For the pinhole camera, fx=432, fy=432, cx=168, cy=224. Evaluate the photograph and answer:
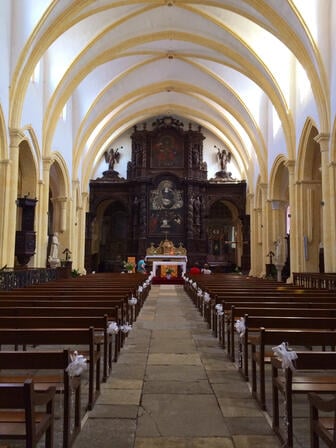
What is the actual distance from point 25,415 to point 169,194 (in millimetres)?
31204

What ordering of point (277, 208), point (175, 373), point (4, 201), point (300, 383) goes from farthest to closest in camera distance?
point (277, 208) → point (4, 201) → point (175, 373) → point (300, 383)

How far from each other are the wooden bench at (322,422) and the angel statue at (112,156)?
107 ft

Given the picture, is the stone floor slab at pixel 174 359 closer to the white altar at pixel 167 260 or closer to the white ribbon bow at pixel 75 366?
the white ribbon bow at pixel 75 366

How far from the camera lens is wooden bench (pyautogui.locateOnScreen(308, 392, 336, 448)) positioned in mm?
2383

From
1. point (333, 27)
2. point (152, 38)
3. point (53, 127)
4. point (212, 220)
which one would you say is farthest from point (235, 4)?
point (212, 220)

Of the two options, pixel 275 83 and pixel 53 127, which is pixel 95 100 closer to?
pixel 53 127

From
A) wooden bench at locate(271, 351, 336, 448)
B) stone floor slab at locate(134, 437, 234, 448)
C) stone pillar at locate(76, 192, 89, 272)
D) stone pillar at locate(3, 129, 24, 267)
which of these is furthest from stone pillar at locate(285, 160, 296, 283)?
stone floor slab at locate(134, 437, 234, 448)

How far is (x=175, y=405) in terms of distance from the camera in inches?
167

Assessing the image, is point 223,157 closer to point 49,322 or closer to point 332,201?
point 332,201

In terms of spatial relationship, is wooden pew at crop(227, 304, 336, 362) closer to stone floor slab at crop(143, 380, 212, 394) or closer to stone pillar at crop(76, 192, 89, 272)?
stone floor slab at crop(143, 380, 212, 394)

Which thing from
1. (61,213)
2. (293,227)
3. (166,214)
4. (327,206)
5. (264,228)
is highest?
(166,214)

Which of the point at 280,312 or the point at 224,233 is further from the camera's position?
the point at 224,233

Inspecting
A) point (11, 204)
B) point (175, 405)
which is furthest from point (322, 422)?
point (11, 204)

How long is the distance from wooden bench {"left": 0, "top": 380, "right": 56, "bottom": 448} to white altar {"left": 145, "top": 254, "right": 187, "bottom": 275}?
77.9 ft
